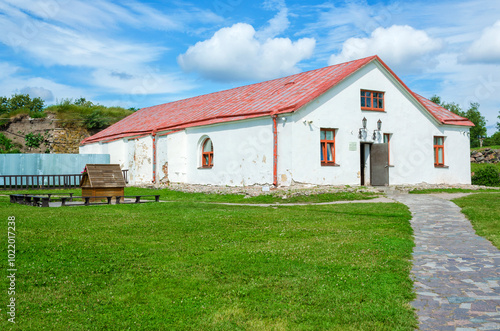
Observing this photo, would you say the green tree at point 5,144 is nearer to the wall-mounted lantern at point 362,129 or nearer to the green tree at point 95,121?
the green tree at point 95,121

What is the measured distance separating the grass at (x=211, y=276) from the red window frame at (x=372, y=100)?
12819 mm

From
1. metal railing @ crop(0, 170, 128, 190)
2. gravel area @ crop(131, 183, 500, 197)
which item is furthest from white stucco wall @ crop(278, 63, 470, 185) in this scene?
metal railing @ crop(0, 170, 128, 190)

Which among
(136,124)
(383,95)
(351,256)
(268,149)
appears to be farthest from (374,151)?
(136,124)

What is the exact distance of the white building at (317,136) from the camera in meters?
19.8

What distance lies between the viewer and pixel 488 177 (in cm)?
2795

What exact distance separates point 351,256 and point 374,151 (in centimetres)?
1612

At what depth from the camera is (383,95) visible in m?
22.8

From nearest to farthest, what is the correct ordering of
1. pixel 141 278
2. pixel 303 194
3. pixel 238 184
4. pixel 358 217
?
pixel 141 278 → pixel 358 217 → pixel 303 194 → pixel 238 184

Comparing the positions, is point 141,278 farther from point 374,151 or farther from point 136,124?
point 136,124

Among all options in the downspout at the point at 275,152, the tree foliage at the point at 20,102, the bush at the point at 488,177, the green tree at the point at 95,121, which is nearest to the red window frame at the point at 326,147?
the downspout at the point at 275,152

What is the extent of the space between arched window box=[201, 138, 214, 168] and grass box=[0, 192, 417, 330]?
13.4m

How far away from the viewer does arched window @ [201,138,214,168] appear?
77.5 feet

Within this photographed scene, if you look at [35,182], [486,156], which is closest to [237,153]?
[35,182]

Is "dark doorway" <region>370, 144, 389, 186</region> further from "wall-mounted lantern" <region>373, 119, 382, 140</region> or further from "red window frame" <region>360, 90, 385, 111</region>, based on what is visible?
"red window frame" <region>360, 90, 385, 111</region>
